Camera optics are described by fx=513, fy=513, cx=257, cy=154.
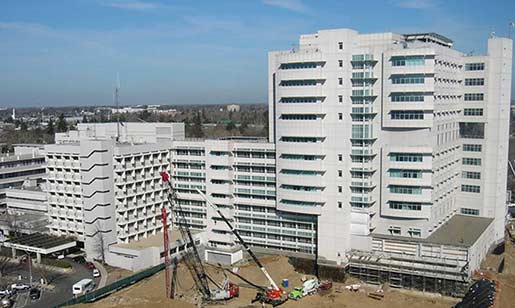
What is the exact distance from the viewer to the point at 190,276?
4622cm

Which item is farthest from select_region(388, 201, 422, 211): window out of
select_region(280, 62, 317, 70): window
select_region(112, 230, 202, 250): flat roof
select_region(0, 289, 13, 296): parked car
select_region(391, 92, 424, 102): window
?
select_region(0, 289, 13, 296): parked car

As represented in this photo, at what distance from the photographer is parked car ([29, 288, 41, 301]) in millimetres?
41434

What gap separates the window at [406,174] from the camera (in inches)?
1724

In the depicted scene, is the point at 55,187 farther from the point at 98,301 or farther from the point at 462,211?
the point at 462,211

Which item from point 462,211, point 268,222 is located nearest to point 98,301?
point 268,222

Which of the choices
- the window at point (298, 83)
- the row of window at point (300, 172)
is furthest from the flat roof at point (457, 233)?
the window at point (298, 83)

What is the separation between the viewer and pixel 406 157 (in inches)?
1737

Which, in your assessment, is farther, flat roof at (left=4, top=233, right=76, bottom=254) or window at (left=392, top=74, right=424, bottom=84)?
flat roof at (left=4, top=233, right=76, bottom=254)

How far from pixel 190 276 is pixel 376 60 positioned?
82.5 feet

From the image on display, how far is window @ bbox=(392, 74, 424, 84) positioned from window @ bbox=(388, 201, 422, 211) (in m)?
10.4

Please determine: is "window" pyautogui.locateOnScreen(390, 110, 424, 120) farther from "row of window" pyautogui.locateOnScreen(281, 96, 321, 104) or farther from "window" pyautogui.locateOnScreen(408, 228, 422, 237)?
"window" pyautogui.locateOnScreen(408, 228, 422, 237)

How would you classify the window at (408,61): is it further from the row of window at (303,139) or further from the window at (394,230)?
the window at (394,230)

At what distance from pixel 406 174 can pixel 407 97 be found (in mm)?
6606

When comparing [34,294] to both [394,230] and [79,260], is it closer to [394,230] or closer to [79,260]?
[79,260]
